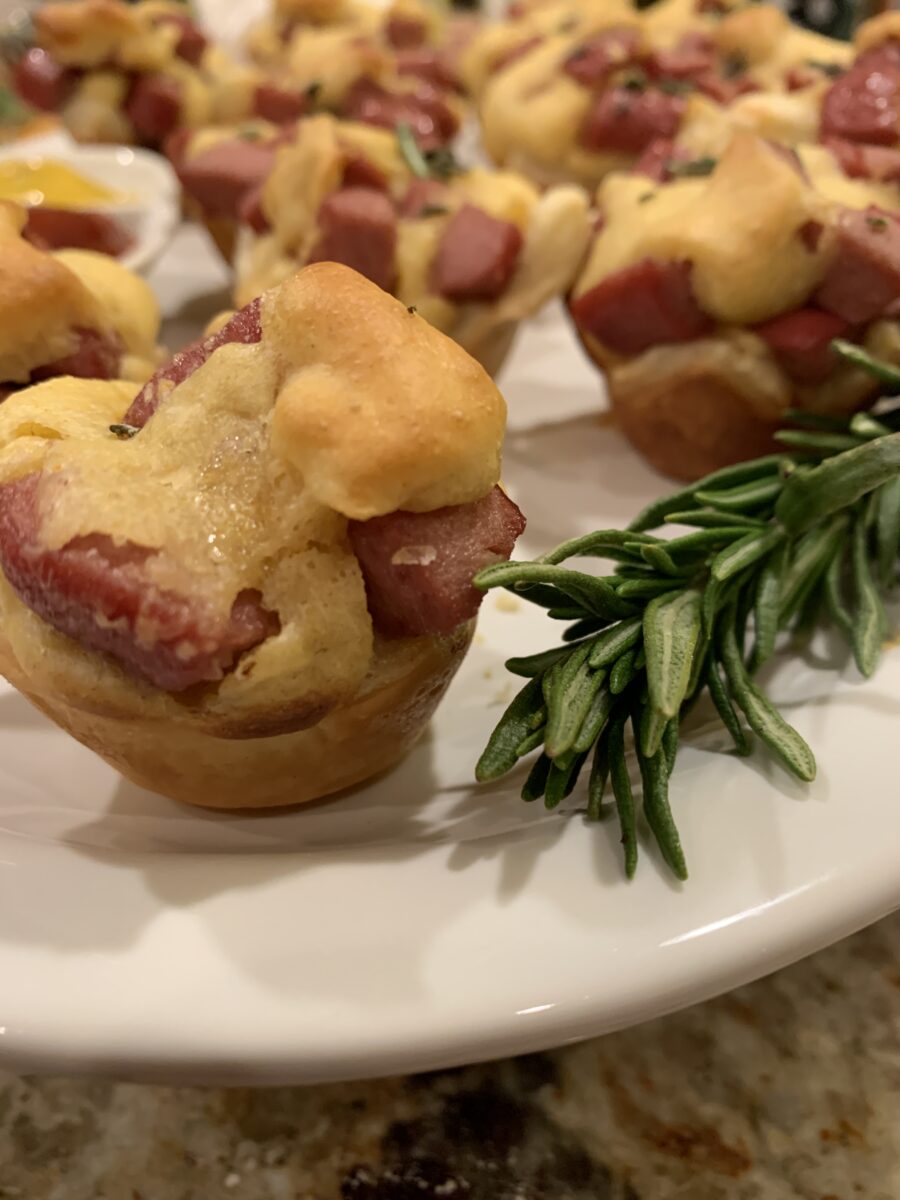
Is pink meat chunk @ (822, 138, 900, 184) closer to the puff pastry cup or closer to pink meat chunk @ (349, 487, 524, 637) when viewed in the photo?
the puff pastry cup

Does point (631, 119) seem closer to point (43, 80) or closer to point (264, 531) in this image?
point (43, 80)

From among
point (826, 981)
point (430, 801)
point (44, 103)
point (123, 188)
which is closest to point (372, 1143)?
point (430, 801)

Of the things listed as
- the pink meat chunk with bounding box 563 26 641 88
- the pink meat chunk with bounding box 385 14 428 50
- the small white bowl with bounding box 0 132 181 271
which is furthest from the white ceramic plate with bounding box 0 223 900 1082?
the pink meat chunk with bounding box 385 14 428 50

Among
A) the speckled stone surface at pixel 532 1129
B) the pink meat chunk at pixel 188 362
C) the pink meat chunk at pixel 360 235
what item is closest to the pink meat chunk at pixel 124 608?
the pink meat chunk at pixel 188 362

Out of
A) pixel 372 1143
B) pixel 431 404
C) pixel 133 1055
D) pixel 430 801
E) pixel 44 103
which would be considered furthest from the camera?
pixel 44 103

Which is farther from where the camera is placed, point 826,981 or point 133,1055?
point 826,981

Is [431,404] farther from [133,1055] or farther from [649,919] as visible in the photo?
[133,1055]

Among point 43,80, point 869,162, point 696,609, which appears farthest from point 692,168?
point 43,80
